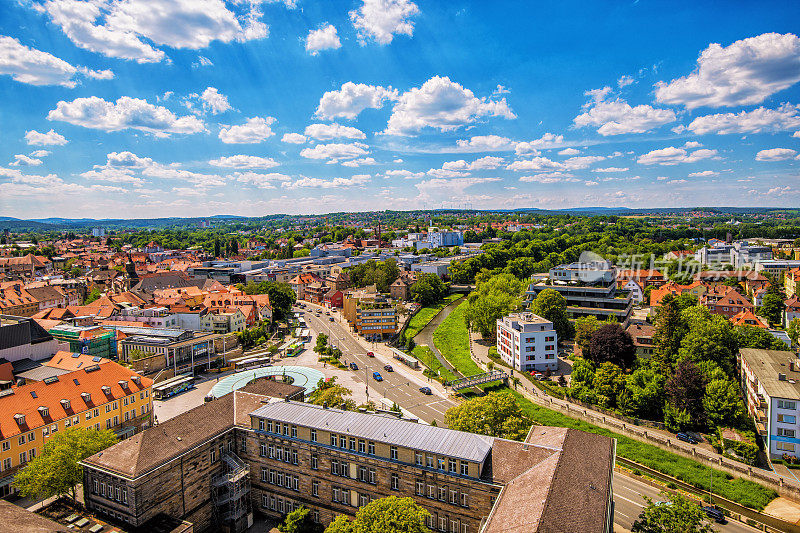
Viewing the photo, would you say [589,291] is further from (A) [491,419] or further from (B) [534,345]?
(A) [491,419]

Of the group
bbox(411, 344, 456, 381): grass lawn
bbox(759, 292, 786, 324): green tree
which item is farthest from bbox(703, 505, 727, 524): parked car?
bbox(759, 292, 786, 324): green tree

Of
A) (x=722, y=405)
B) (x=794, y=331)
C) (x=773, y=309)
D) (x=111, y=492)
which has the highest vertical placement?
(x=111, y=492)

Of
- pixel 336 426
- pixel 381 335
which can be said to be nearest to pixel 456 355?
pixel 381 335

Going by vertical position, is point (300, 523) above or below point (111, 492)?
below

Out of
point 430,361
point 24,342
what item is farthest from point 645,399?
point 24,342

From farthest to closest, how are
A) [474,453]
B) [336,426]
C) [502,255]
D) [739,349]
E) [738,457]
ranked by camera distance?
[502,255] < [739,349] < [738,457] < [336,426] < [474,453]

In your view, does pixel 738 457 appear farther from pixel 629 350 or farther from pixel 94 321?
pixel 94 321

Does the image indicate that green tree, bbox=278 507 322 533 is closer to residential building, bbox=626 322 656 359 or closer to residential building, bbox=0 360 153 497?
residential building, bbox=0 360 153 497

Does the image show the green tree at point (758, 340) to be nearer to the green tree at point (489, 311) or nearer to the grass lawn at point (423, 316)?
the green tree at point (489, 311)

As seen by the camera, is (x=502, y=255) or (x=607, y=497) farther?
(x=502, y=255)
